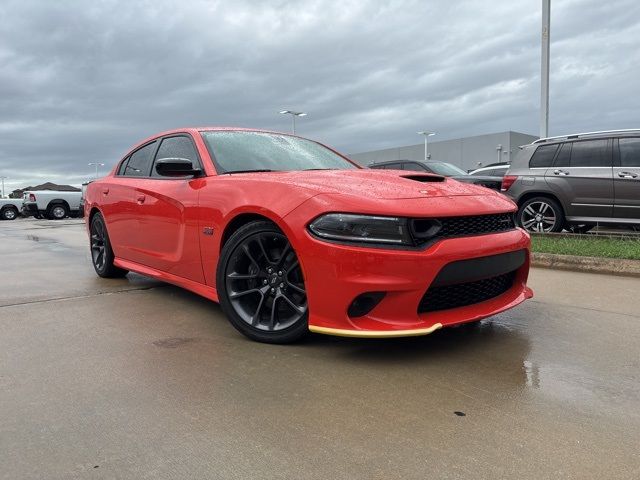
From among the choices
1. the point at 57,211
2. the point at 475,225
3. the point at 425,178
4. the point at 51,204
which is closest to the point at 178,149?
the point at 425,178

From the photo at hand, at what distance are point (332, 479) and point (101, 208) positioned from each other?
14.5ft

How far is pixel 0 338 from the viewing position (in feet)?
11.1

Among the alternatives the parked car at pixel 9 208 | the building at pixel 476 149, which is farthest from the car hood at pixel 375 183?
the building at pixel 476 149

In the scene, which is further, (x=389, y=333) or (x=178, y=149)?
(x=178, y=149)

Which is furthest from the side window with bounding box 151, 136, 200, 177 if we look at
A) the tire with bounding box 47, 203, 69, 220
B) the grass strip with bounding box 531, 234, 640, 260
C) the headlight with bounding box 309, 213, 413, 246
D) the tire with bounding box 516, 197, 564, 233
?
the tire with bounding box 47, 203, 69, 220

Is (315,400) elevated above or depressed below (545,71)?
below

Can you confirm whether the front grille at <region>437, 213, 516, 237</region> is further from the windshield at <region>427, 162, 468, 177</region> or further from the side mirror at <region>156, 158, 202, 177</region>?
the windshield at <region>427, 162, 468, 177</region>

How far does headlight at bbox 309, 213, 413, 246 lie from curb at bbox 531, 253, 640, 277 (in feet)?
12.9

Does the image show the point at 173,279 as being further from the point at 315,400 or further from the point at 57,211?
the point at 57,211

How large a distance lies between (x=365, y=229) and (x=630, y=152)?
6391 mm

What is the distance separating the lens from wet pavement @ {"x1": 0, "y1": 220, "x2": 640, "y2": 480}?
192 centimetres

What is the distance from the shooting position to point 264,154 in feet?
13.2

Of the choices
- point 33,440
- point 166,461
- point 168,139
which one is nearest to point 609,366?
point 166,461

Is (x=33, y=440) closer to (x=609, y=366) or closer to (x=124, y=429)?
(x=124, y=429)
